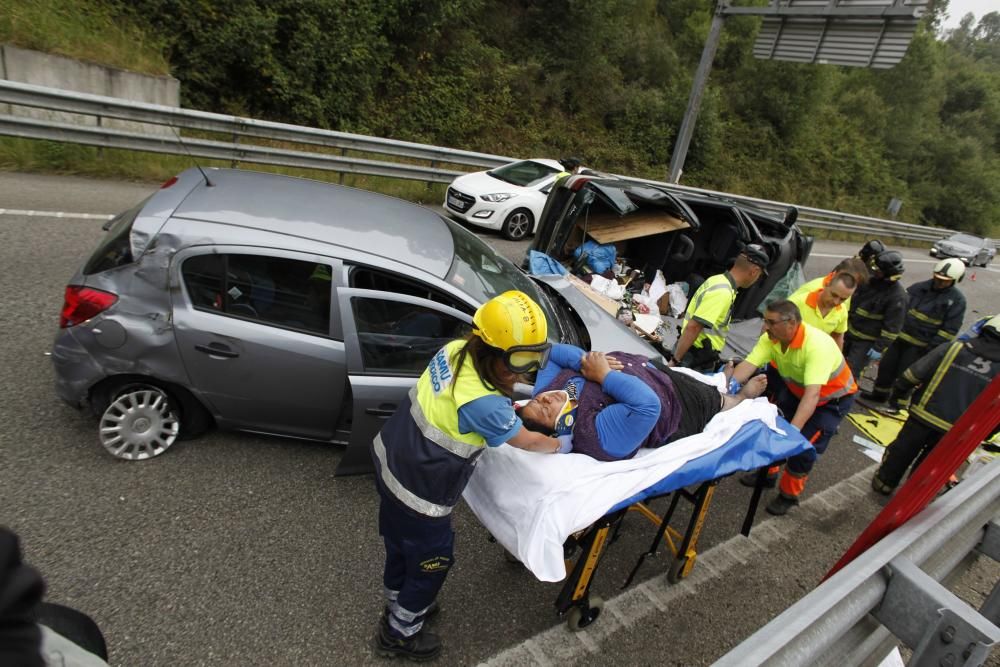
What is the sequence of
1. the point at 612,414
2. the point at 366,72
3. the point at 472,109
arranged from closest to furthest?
1. the point at 612,414
2. the point at 366,72
3. the point at 472,109

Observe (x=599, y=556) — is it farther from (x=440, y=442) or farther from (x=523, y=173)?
(x=523, y=173)

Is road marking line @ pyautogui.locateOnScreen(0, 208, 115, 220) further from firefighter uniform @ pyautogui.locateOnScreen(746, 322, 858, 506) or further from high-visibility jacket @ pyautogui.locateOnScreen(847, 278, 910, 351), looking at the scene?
high-visibility jacket @ pyautogui.locateOnScreen(847, 278, 910, 351)

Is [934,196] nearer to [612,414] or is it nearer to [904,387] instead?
[904,387]

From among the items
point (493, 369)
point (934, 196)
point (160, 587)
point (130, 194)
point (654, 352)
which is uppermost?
point (934, 196)

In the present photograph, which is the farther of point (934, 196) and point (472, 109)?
point (934, 196)

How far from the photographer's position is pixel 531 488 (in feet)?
8.50

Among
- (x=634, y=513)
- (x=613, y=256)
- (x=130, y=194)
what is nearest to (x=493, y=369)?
(x=634, y=513)

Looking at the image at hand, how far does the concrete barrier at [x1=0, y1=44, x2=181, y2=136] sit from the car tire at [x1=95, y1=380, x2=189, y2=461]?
21.4 ft

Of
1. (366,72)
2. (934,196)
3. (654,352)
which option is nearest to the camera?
(654,352)

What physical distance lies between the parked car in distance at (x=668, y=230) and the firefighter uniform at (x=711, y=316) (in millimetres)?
1714

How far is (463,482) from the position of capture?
2.33 m

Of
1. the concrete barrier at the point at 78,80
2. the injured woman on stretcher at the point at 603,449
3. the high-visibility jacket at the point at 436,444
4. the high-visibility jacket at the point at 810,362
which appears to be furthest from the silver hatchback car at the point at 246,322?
the concrete barrier at the point at 78,80

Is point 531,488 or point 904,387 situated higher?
point 904,387

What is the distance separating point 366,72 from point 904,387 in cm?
1226
